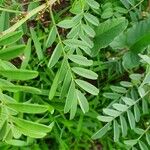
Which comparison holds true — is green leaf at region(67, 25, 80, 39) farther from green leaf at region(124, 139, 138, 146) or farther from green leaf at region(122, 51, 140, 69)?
green leaf at region(124, 139, 138, 146)

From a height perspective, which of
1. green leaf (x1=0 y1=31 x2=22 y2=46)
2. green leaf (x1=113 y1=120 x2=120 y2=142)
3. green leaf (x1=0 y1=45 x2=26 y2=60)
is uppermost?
green leaf (x1=0 y1=31 x2=22 y2=46)

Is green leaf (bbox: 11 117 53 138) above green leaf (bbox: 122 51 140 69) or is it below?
above

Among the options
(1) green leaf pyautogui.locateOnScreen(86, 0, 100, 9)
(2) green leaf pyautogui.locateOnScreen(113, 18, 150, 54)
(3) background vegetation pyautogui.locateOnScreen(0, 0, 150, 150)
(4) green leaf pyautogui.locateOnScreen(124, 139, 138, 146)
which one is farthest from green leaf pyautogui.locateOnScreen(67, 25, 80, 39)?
(4) green leaf pyautogui.locateOnScreen(124, 139, 138, 146)

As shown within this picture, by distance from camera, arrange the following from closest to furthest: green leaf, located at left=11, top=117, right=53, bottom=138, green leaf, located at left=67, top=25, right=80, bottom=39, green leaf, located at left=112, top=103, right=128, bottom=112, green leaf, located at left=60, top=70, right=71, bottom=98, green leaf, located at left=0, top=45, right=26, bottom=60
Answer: green leaf, located at left=11, top=117, right=53, bottom=138
green leaf, located at left=0, top=45, right=26, bottom=60
green leaf, located at left=60, top=70, right=71, bottom=98
green leaf, located at left=67, top=25, right=80, bottom=39
green leaf, located at left=112, top=103, right=128, bottom=112

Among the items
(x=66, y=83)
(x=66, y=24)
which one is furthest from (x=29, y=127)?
(x=66, y=24)

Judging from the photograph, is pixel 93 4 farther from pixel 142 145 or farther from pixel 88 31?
pixel 142 145

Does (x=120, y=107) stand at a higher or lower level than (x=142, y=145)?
higher

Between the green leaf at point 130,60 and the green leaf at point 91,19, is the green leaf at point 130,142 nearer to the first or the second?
the green leaf at point 130,60

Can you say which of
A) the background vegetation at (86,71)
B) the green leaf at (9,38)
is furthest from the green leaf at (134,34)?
the green leaf at (9,38)

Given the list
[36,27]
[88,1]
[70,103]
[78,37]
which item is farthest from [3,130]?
[36,27]
